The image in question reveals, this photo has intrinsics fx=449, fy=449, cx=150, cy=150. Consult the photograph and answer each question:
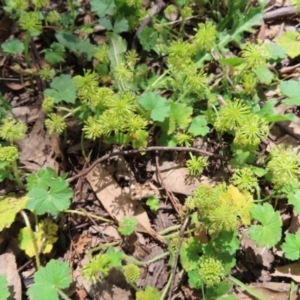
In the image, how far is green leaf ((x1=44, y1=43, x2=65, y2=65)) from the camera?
2.79m

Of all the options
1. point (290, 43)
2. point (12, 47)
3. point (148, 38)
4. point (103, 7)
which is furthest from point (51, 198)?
point (290, 43)

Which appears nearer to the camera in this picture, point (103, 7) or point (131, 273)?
point (131, 273)

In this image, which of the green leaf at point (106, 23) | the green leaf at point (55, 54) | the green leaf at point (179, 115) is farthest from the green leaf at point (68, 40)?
the green leaf at point (179, 115)

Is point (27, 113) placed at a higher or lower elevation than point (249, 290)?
higher

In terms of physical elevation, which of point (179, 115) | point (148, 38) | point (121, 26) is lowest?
point (179, 115)

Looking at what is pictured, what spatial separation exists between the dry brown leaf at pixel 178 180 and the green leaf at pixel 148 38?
750mm

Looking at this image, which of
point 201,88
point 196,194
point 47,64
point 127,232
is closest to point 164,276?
point 127,232

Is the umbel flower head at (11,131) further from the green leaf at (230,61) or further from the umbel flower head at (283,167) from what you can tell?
the umbel flower head at (283,167)

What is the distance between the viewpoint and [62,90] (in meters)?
2.62

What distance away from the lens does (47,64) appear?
2877 mm

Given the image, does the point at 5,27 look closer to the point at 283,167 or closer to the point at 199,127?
the point at 199,127

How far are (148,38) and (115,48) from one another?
0.21m

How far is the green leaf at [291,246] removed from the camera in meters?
2.21

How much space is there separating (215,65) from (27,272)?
5.38 ft
